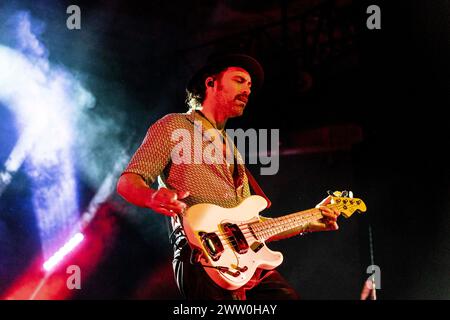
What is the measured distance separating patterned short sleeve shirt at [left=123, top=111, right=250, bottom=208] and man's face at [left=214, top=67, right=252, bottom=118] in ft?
0.99

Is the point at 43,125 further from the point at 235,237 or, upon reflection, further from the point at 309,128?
the point at 235,237

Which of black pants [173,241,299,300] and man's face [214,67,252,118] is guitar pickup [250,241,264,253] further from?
man's face [214,67,252,118]

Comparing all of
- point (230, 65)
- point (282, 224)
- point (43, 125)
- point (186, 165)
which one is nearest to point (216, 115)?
point (230, 65)

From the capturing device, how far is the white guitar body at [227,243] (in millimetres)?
2799

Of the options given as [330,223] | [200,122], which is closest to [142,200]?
[200,122]

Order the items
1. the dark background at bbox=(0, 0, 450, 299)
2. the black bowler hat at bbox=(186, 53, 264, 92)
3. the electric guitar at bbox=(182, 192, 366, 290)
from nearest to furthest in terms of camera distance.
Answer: the electric guitar at bbox=(182, 192, 366, 290)
the black bowler hat at bbox=(186, 53, 264, 92)
the dark background at bbox=(0, 0, 450, 299)

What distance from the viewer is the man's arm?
2627mm

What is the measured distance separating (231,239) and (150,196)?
0.52 m

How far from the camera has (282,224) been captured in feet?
10.9

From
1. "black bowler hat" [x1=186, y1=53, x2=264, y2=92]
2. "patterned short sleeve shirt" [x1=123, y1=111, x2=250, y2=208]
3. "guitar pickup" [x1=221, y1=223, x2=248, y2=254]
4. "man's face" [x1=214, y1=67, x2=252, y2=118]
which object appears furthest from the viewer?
"black bowler hat" [x1=186, y1=53, x2=264, y2=92]

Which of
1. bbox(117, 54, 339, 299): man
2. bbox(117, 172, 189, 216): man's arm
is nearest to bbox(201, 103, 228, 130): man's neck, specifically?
bbox(117, 54, 339, 299): man

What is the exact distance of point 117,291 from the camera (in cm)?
614

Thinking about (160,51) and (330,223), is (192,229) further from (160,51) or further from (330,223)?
(160,51)

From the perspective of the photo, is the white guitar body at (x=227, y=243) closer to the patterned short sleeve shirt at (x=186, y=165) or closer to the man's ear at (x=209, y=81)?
the patterned short sleeve shirt at (x=186, y=165)
